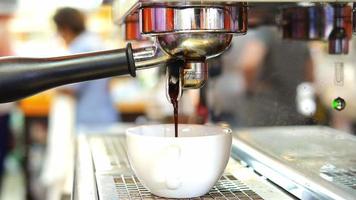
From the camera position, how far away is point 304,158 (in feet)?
2.60

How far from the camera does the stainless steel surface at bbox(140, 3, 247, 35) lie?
22.5 inches

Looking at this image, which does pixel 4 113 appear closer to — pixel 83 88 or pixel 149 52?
pixel 83 88

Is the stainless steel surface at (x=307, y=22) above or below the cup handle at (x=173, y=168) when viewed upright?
above

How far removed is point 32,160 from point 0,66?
255 cm

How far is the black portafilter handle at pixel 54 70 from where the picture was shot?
1.91 ft

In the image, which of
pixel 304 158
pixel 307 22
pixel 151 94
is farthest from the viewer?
pixel 151 94

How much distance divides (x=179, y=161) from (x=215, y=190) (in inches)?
3.7

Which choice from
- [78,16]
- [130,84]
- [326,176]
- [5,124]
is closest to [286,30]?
[326,176]

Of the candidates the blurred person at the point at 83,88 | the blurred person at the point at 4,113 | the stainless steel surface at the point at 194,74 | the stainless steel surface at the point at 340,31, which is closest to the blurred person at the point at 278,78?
the stainless steel surface at the point at 340,31

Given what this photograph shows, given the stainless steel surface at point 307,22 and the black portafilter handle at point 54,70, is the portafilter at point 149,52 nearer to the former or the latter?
the black portafilter handle at point 54,70

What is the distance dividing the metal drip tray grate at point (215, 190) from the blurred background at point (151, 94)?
0.17 m

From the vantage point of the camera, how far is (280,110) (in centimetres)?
95

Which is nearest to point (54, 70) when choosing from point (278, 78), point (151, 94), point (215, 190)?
point (215, 190)

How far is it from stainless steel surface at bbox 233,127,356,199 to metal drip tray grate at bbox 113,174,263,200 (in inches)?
1.9
